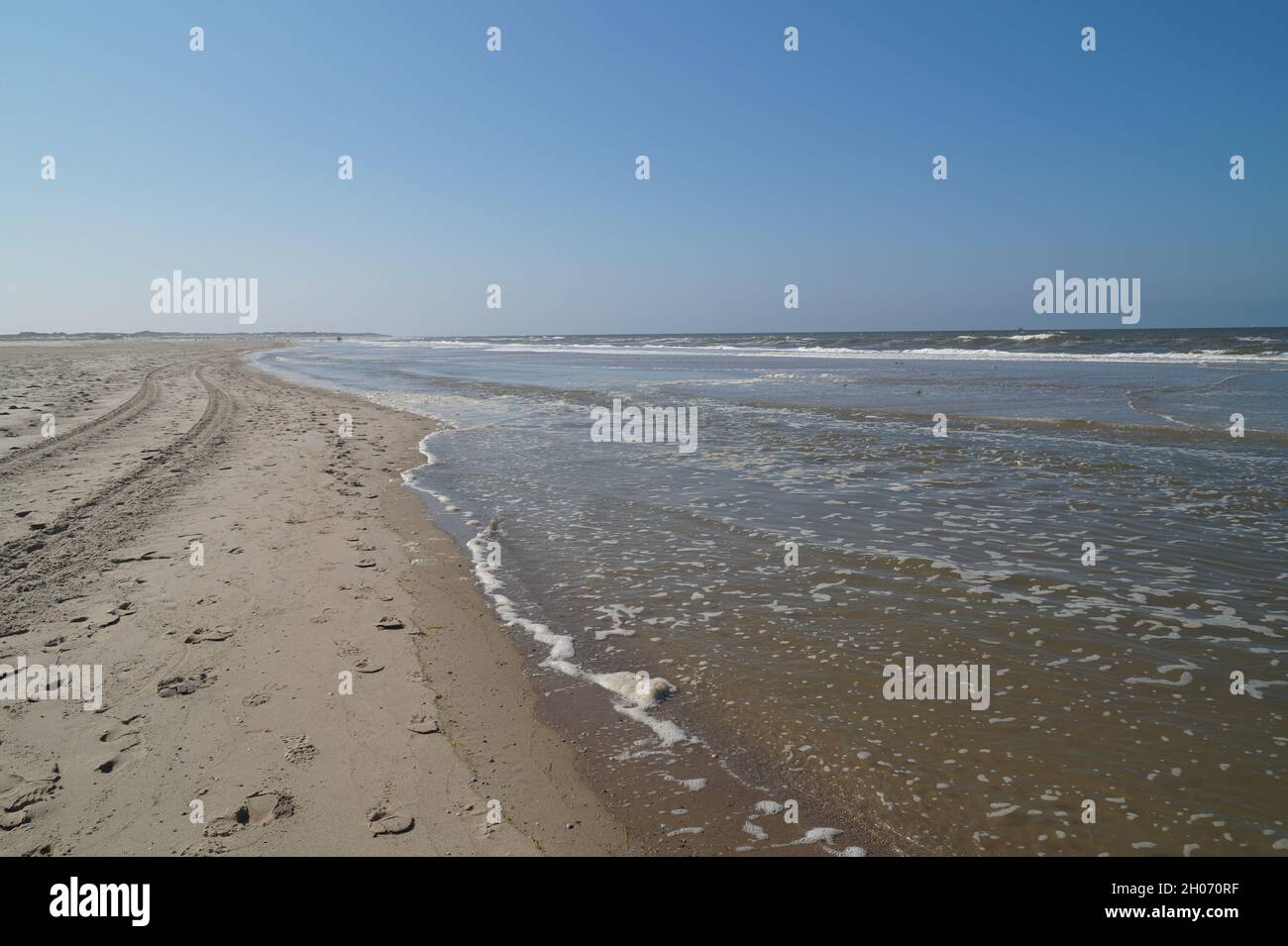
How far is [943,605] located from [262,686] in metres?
5.67

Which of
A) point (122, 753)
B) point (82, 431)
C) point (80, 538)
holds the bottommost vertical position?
point (122, 753)

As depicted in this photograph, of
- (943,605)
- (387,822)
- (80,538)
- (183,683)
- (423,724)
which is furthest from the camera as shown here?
(80,538)

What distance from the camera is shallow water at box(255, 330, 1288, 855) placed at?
3.65 meters

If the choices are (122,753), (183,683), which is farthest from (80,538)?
(122,753)

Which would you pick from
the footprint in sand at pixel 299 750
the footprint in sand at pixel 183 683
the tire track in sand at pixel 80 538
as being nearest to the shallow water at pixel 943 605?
the footprint in sand at pixel 299 750

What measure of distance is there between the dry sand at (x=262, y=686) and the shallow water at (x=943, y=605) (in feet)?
2.91

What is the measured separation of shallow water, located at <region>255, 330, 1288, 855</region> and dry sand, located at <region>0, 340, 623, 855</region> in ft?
2.91

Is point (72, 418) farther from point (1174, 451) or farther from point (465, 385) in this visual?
point (1174, 451)

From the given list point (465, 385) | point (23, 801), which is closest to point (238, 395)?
point (465, 385)

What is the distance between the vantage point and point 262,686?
185 inches

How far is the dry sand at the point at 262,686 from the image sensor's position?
334 centimetres

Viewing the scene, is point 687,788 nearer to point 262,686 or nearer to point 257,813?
point 257,813

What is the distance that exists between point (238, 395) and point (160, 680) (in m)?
23.0
